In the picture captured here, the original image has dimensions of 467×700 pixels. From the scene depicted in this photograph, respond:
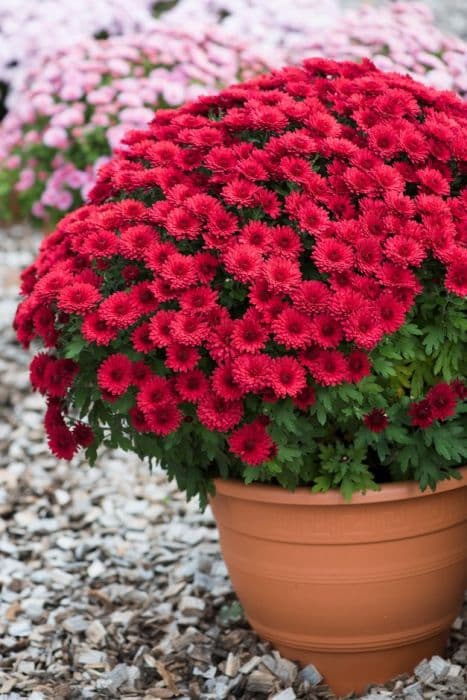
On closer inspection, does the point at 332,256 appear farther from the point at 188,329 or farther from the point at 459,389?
the point at 459,389

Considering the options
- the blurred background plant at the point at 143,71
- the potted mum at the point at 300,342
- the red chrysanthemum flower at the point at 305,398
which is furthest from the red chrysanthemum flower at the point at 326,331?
the blurred background plant at the point at 143,71

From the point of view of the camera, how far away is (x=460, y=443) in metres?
2.39

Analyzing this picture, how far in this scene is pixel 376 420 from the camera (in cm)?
232

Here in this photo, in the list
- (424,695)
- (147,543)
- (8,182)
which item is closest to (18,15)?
(8,182)

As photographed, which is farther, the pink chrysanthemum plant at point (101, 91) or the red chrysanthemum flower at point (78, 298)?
the pink chrysanthemum plant at point (101, 91)

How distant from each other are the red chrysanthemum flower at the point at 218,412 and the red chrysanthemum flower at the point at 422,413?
39 cm

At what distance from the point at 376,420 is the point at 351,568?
0.41 m

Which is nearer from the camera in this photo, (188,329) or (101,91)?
(188,329)

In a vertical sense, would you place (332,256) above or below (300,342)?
above

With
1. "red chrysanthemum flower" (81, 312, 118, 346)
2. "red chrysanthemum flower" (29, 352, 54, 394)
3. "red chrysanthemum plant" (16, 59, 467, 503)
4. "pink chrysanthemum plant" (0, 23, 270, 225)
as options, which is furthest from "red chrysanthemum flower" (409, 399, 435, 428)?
"pink chrysanthemum plant" (0, 23, 270, 225)

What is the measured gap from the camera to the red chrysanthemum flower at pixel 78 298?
7.55 feet

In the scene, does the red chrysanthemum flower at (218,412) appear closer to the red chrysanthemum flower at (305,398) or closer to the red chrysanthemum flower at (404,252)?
the red chrysanthemum flower at (305,398)

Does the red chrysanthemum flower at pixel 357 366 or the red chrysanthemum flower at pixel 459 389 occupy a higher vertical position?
the red chrysanthemum flower at pixel 357 366

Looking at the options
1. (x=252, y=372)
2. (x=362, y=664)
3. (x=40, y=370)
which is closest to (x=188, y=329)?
(x=252, y=372)
